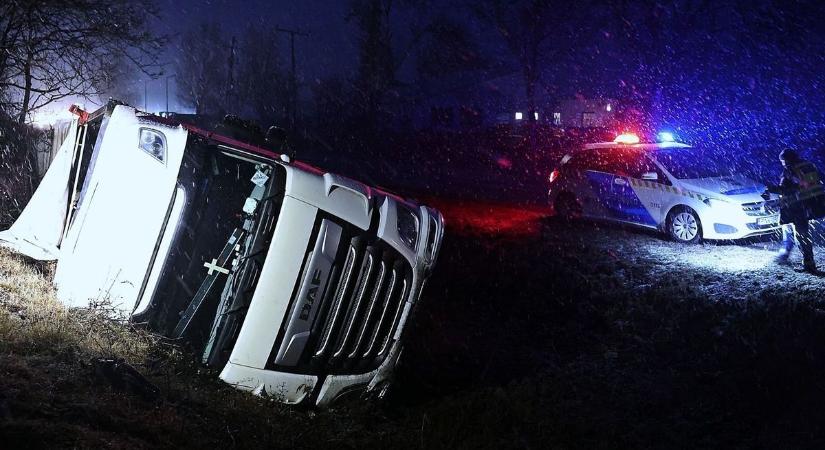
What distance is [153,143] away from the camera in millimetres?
4285

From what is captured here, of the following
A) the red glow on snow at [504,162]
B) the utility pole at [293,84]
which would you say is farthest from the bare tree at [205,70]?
the red glow on snow at [504,162]

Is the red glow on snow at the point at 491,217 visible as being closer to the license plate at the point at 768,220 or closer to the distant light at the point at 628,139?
the distant light at the point at 628,139

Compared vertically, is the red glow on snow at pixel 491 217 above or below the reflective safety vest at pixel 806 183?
below

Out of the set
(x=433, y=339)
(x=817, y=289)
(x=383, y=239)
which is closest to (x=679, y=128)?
(x=817, y=289)

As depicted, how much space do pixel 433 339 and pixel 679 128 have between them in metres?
21.7

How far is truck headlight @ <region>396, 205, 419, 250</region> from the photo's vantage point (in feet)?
15.3

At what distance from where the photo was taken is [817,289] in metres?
7.02

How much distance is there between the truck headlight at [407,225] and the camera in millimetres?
4654

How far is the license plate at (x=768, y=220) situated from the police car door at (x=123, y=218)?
26.0 ft

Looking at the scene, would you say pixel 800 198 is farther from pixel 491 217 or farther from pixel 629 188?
pixel 491 217

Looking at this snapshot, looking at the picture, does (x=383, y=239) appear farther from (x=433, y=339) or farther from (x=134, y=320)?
(x=433, y=339)

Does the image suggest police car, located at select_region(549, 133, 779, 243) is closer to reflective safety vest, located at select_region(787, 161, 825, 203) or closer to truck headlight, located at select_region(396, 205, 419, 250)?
reflective safety vest, located at select_region(787, 161, 825, 203)

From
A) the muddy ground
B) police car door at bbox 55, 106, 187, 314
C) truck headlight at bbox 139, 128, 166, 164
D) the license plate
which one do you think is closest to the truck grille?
the muddy ground

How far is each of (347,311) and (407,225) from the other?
0.94 meters
